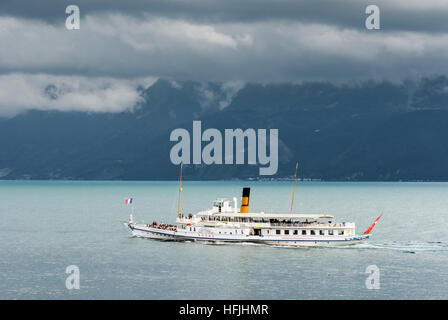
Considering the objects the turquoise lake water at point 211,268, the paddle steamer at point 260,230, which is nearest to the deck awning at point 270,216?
the paddle steamer at point 260,230

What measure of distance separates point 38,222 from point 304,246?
244 feet

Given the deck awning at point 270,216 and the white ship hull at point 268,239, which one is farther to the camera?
the deck awning at point 270,216

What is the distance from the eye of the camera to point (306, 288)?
75562 millimetres

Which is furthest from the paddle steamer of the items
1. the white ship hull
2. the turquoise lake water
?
the turquoise lake water

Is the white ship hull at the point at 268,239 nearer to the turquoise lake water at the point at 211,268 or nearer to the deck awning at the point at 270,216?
the turquoise lake water at the point at 211,268

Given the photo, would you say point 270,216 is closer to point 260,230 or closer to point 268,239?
point 260,230

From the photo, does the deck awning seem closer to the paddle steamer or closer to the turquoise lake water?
the paddle steamer

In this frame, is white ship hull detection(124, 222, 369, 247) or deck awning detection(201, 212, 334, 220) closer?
white ship hull detection(124, 222, 369, 247)

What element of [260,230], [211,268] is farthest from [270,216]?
[211,268]

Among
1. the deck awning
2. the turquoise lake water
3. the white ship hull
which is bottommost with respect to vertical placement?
the turquoise lake water

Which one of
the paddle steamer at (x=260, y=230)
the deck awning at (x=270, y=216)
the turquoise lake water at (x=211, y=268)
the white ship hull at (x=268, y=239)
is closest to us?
the turquoise lake water at (x=211, y=268)
